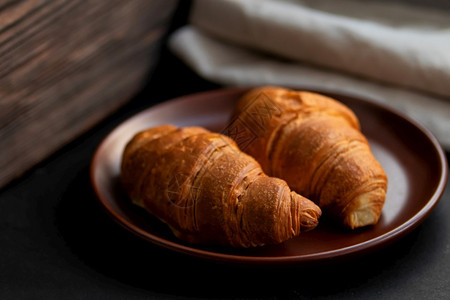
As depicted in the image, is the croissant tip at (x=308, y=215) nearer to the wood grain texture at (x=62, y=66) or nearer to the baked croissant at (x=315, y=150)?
the baked croissant at (x=315, y=150)

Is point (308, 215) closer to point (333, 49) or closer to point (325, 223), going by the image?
point (325, 223)

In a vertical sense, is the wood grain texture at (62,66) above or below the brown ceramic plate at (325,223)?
above

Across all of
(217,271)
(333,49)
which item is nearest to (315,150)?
(217,271)

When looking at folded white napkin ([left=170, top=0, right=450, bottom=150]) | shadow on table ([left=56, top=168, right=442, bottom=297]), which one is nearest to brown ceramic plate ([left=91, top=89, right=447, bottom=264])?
shadow on table ([left=56, top=168, right=442, bottom=297])

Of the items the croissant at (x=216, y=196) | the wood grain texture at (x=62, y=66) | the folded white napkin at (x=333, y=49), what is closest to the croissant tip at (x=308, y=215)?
the croissant at (x=216, y=196)

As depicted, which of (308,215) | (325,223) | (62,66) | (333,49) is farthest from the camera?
(333,49)

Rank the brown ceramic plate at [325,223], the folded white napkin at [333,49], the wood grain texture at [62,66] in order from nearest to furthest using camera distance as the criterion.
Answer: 1. the brown ceramic plate at [325,223]
2. the wood grain texture at [62,66]
3. the folded white napkin at [333,49]

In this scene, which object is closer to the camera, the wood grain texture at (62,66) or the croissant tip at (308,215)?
the croissant tip at (308,215)

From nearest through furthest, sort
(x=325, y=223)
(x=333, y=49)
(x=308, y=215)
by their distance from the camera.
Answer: (x=308, y=215), (x=325, y=223), (x=333, y=49)
